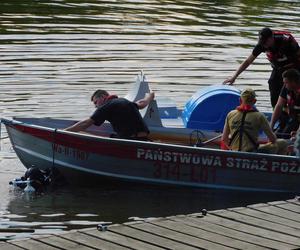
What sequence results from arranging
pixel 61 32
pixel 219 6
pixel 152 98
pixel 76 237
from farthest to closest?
pixel 219 6, pixel 61 32, pixel 152 98, pixel 76 237

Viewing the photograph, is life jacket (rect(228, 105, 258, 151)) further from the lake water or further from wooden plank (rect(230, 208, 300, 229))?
wooden plank (rect(230, 208, 300, 229))

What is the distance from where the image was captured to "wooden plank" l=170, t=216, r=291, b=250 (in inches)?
446

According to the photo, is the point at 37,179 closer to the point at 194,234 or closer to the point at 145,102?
the point at 145,102

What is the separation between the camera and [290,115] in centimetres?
1560

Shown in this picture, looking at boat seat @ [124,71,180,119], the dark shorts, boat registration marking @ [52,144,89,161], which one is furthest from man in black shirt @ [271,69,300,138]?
boat registration marking @ [52,144,89,161]

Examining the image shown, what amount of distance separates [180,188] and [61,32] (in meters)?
13.0

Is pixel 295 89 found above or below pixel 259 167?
above

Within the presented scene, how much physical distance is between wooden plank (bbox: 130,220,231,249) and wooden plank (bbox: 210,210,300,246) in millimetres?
706

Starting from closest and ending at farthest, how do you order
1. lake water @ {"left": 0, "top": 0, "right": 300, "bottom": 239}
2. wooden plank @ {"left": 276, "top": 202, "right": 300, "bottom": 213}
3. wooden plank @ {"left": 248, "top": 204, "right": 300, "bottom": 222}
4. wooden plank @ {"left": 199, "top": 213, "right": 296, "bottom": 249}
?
wooden plank @ {"left": 199, "top": 213, "right": 296, "bottom": 249} < wooden plank @ {"left": 248, "top": 204, "right": 300, "bottom": 222} < wooden plank @ {"left": 276, "top": 202, "right": 300, "bottom": 213} < lake water @ {"left": 0, "top": 0, "right": 300, "bottom": 239}

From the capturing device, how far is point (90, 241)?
36.8ft

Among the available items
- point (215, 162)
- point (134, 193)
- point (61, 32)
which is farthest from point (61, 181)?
point (61, 32)

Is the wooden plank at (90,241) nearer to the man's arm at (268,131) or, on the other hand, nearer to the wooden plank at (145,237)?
the wooden plank at (145,237)

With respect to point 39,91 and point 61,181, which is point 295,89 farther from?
point 39,91

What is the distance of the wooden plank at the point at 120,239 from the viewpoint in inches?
439
